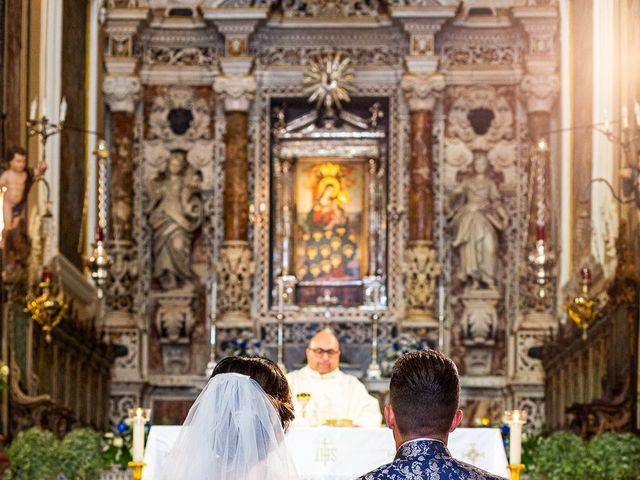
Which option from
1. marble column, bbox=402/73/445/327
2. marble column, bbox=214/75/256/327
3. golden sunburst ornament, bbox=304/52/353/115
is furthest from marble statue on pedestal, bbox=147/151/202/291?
marble column, bbox=402/73/445/327

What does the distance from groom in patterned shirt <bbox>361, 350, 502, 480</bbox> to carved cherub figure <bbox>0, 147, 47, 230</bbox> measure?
8668 millimetres

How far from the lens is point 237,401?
5.73 meters

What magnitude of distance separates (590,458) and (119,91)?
862 centimetres

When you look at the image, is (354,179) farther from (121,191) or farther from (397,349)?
(121,191)

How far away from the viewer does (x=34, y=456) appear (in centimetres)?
1183

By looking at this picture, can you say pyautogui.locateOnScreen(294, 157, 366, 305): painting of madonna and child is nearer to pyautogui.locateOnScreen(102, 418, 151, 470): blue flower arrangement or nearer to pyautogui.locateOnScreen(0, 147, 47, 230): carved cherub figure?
pyautogui.locateOnScreen(102, 418, 151, 470): blue flower arrangement

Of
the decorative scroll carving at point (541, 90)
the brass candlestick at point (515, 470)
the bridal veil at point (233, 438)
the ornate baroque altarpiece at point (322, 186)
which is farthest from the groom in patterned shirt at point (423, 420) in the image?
the decorative scroll carving at point (541, 90)

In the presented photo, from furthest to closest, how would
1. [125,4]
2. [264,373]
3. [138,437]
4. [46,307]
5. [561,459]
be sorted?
[125,4] < [46,307] < [561,459] < [138,437] < [264,373]

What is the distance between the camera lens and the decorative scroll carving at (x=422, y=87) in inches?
714

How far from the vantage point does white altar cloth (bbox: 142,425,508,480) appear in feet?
33.3

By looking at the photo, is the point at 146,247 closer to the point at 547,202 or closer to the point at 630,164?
the point at 547,202

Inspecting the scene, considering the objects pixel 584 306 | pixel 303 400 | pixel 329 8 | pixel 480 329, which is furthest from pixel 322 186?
pixel 303 400

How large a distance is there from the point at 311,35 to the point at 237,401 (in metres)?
13.2

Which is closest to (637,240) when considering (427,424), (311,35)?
(311,35)
